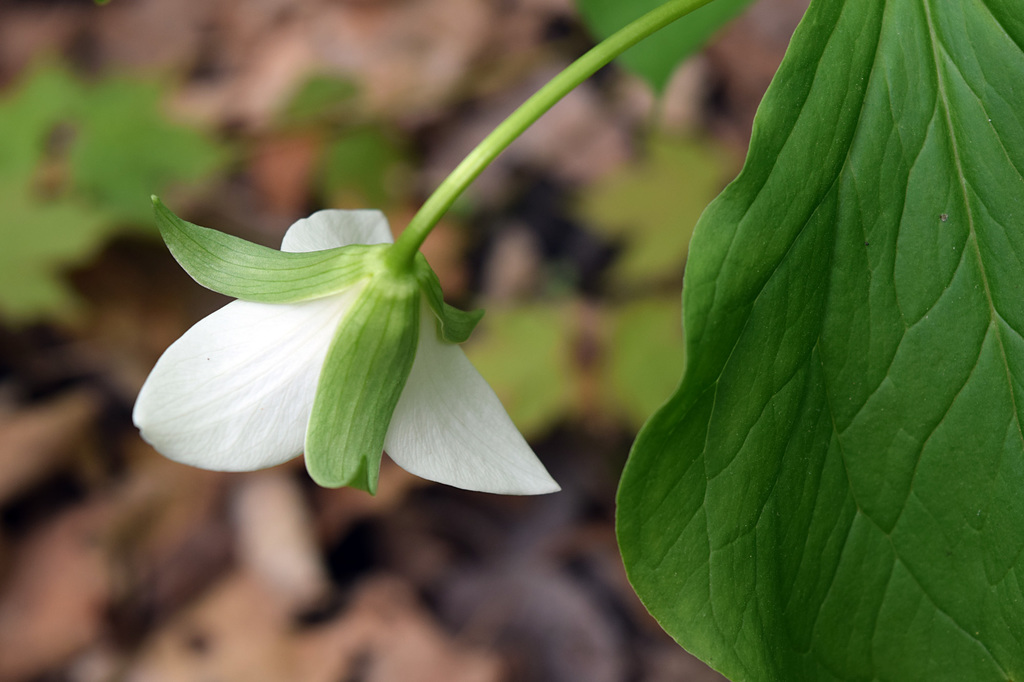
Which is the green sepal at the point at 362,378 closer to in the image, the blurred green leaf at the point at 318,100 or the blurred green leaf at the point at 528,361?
the blurred green leaf at the point at 528,361

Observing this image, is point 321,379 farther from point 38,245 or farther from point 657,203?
point 38,245

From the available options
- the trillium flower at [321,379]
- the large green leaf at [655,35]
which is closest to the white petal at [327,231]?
the trillium flower at [321,379]

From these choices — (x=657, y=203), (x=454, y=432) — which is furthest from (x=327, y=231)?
(x=657, y=203)

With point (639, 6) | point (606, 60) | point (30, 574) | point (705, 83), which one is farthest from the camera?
point (705, 83)

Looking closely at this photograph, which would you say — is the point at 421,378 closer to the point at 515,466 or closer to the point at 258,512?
the point at 515,466

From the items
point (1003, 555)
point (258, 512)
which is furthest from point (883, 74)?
point (258, 512)

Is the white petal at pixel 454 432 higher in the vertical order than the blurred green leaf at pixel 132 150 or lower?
lower
